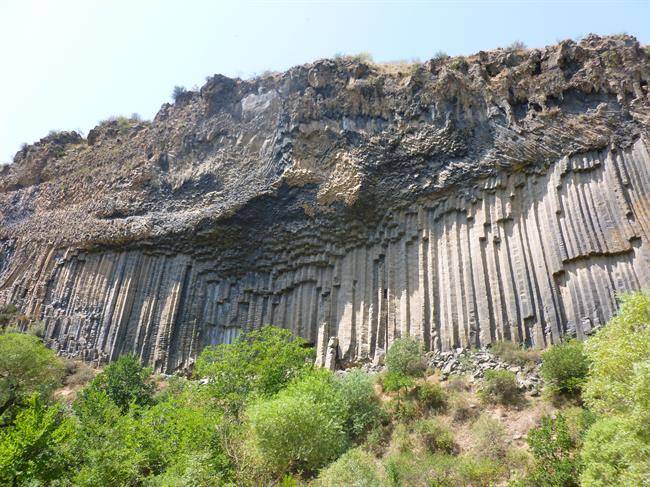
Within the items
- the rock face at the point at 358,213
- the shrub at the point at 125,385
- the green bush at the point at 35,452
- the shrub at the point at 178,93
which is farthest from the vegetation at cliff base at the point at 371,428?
the shrub at the point at 178,93

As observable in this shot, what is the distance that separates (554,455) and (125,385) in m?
14.0

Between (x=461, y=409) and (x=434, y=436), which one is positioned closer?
(x=434, y=436)

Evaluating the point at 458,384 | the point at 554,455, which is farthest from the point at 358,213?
the point at 554,455

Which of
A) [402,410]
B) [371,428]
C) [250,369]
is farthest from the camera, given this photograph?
[250,369]

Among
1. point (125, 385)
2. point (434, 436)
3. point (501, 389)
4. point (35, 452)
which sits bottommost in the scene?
point (35, 452)

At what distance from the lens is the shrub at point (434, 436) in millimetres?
12812

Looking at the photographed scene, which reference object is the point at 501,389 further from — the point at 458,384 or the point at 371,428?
the point at 371,428

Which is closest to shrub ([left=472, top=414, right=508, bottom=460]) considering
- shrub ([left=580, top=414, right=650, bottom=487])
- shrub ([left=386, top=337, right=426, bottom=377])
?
shrub ([left=580, top=414, right=650, bottom=487])

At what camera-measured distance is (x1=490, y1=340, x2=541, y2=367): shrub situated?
1469cm

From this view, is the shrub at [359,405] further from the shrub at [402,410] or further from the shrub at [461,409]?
the shrub at [461,409]

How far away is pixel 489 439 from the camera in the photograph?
12133 mm

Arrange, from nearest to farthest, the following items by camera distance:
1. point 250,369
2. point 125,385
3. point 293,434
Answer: point 293,434
point 250,369
point 125,385

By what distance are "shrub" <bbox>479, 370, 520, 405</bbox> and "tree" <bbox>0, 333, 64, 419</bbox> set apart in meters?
14.3

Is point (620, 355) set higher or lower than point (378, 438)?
higher
